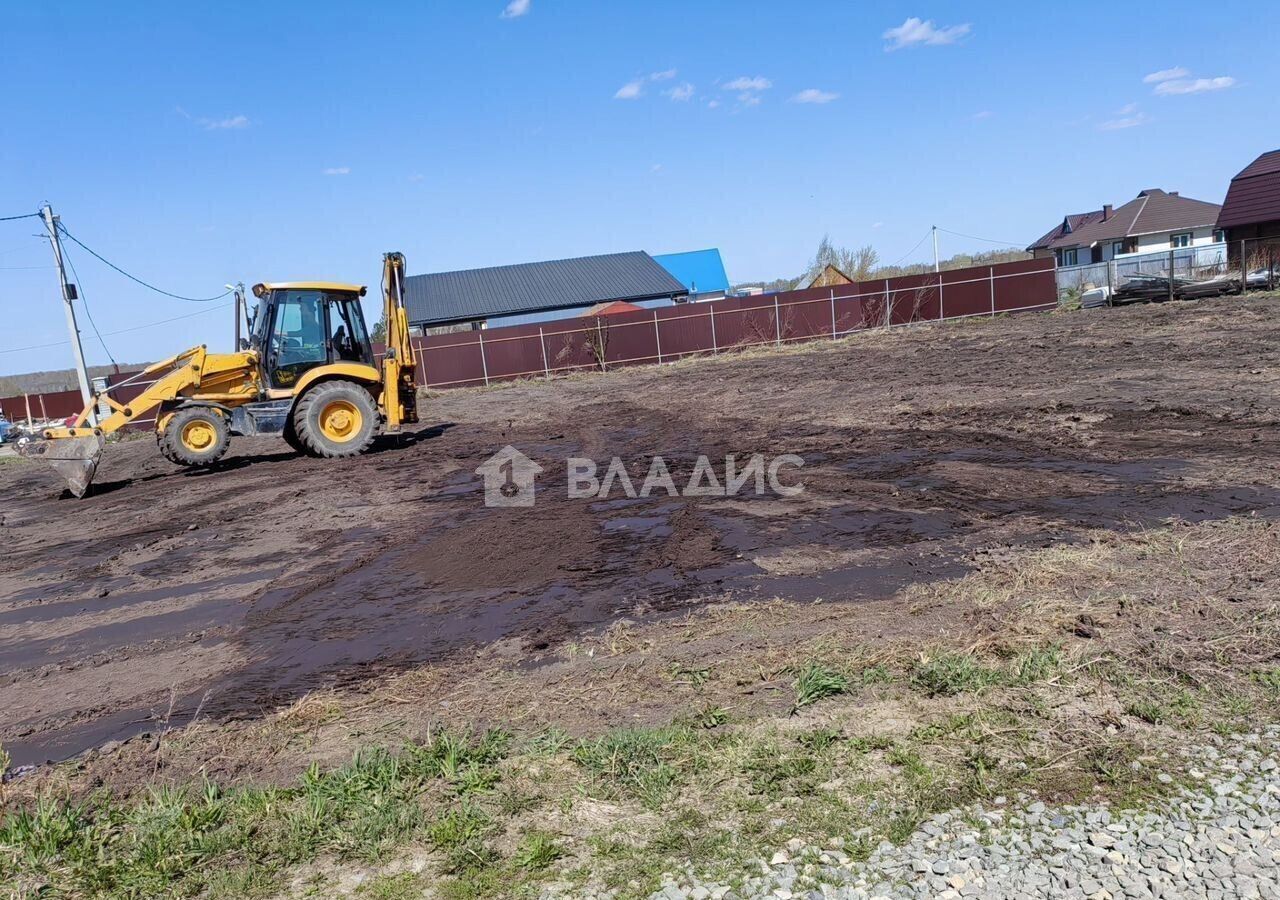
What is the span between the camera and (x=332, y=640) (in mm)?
6375

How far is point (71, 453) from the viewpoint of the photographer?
546 inches

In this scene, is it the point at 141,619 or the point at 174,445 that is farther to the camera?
the point at 174,445

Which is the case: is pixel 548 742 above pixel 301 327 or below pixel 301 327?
below

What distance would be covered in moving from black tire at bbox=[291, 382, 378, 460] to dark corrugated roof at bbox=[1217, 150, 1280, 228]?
38.5m

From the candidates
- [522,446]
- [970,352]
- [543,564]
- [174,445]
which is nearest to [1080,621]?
[543,564]

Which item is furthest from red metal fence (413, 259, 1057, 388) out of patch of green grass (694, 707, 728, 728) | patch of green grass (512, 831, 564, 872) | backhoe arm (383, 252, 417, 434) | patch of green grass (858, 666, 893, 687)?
patch of green grass (512, 831, 564, 872)

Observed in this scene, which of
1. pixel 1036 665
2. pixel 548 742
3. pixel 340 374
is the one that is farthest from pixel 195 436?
pixel 1036 665

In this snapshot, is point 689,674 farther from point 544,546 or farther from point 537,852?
point 544,546

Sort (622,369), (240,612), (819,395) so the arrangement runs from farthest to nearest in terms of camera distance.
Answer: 1. (622,369)
2. (819,395)
3. (240,612)

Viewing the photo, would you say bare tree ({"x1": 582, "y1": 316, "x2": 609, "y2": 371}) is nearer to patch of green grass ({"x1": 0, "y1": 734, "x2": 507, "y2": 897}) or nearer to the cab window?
the cab window

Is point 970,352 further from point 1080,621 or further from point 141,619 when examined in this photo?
point 141,619

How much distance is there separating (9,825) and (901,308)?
3391 centimetres

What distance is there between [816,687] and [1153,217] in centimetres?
6309

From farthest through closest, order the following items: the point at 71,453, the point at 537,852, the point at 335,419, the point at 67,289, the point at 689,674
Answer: the point at 67,289, the point at 335,419, the point at 71,453, the point at 689,674, the point at 537,852
